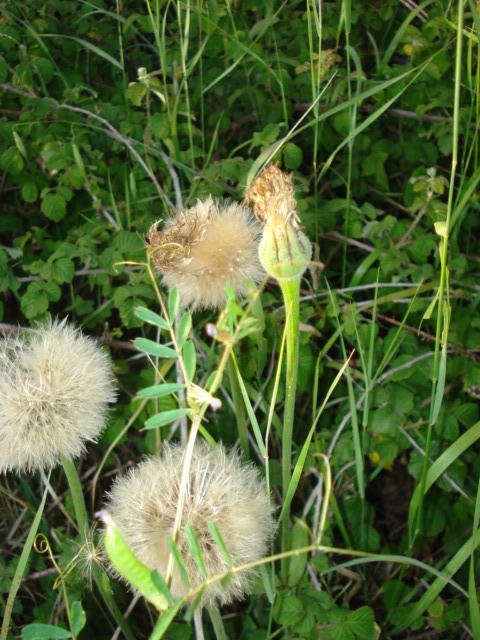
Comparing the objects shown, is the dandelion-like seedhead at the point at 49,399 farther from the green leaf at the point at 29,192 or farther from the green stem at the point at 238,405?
the green leaf at the point at 29,192

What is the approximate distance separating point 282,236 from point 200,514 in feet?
1.73

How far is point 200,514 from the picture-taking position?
1.14 m

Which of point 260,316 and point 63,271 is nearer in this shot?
point 260,316

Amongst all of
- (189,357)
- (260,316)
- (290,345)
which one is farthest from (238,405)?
(189,357)

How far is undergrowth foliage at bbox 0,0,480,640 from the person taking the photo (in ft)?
4.13

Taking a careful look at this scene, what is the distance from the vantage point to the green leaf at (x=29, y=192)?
194cm

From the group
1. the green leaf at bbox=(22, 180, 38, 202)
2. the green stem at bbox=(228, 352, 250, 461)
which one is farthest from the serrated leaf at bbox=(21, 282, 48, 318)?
the green stem at bbox=(228, 352, 250, 461)

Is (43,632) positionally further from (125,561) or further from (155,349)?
(155,349)

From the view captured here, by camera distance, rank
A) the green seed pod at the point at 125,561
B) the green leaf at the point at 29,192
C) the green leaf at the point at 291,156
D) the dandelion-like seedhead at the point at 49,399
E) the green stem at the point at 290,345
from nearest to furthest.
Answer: the green seed pod at the point at 125,561 < the green stem at the point at 290,345 < the dandelion-like seedhead at the point at 49,399 < the green leaf at the point at 291,156 < the green leaf at the point at 29,192

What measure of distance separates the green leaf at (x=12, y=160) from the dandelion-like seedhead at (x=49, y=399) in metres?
0.77

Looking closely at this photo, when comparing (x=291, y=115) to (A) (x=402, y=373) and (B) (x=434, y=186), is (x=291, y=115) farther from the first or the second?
(A) (x=402, y=373)

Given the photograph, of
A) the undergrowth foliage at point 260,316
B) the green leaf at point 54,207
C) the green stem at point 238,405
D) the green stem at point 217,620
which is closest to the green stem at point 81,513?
the undergrowth foliage at point 260,316

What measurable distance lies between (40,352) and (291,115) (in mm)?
1253

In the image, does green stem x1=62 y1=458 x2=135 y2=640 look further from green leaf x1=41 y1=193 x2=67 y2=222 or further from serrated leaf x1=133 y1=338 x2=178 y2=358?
green leaf x1=41 y1=193 x2=67 y2=222
